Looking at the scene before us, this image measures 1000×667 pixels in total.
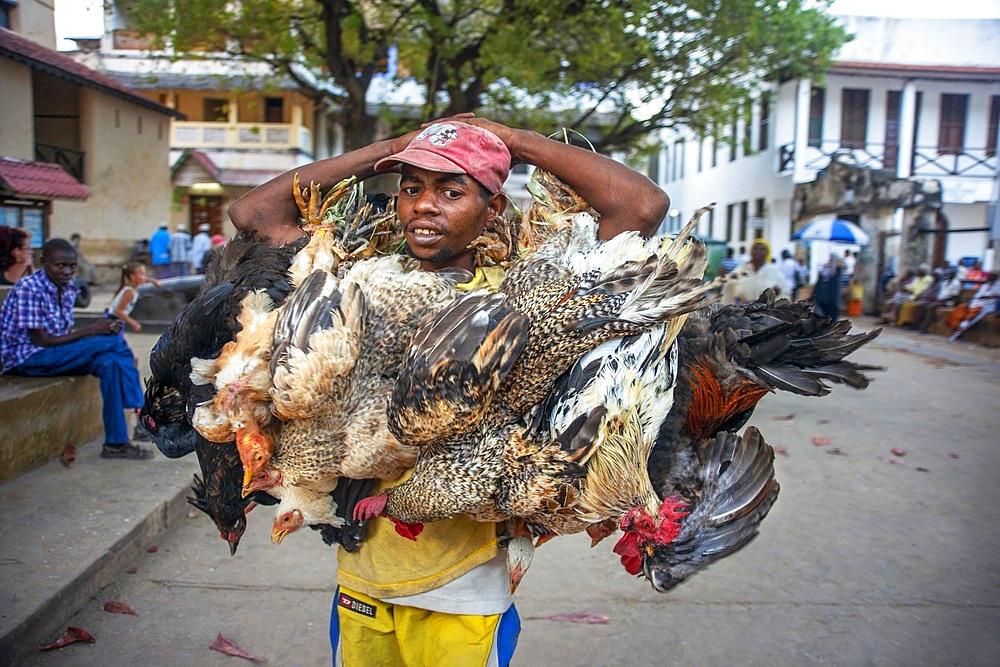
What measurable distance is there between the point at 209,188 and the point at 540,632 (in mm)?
29314

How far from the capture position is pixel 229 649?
3.36 meters

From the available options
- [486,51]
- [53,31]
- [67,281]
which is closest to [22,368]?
[67,281]

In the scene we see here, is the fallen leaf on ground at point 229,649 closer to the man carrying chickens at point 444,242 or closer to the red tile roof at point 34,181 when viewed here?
the man carrying chickens at point 444,242

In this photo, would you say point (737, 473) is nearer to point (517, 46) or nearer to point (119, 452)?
point (119, 452)

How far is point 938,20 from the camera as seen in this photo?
24141 mm

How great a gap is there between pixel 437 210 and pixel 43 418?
14.5ft

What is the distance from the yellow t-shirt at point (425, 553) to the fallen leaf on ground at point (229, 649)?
165 cm

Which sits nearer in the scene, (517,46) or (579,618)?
(579,618)

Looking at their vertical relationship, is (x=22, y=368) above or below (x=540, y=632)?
above

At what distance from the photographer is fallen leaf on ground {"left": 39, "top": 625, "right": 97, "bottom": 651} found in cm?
329

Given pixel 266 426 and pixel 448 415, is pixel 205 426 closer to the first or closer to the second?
pixel 266 426

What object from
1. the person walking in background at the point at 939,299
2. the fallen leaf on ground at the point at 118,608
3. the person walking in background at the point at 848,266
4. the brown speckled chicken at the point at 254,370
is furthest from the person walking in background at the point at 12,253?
the person walking in background at the point at 848,266

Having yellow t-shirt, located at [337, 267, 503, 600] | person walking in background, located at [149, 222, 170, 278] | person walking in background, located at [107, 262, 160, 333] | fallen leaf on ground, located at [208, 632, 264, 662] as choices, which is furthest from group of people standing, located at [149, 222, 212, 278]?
yellow t-shirt, located at [337, 267, 503, 600]

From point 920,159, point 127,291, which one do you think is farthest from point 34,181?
point 920,159
